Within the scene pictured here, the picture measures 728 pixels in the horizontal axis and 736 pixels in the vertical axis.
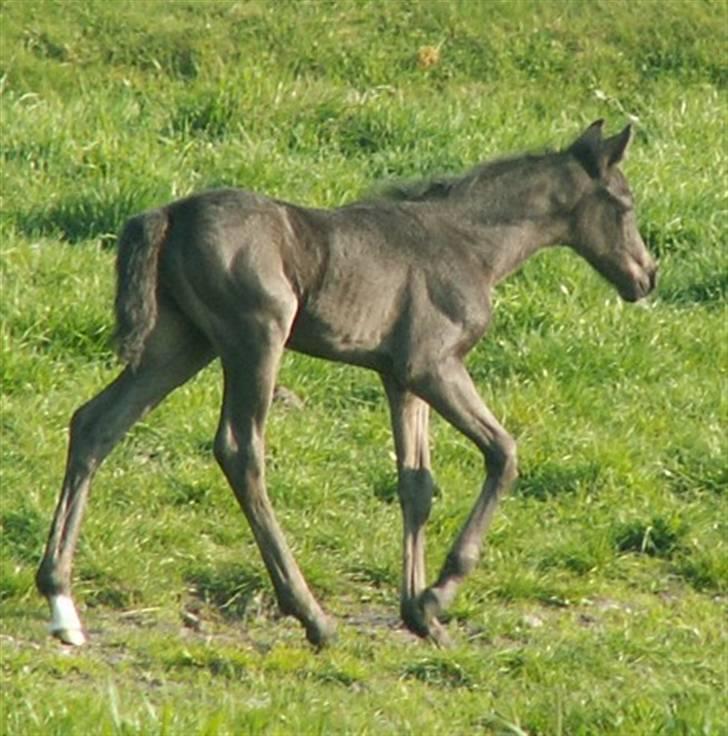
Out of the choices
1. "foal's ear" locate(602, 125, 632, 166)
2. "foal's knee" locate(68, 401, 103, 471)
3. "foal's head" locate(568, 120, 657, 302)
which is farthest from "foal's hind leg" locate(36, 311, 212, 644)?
"foal's ear" locate(602, 125, 632, 166)

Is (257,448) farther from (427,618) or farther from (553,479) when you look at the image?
(553,479)

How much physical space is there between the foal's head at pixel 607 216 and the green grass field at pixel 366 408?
3.59 feet

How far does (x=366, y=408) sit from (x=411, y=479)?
6.31ft

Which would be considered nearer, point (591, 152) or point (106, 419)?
point (106, 419)

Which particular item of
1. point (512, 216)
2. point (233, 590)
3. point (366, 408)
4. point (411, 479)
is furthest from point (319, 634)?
point (366, 408)

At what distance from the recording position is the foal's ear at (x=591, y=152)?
1023 cm

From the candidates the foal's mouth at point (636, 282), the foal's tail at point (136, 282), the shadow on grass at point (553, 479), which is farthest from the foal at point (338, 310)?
the shadow on grass at point (553, 479)

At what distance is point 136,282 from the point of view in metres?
8.97

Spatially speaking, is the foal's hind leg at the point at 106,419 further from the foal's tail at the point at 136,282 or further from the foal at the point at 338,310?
the foal's tail at the point at 136,282

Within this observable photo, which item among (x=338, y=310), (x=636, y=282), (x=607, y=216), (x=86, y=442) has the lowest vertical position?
(x=86, y=442)

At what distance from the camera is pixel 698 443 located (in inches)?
449

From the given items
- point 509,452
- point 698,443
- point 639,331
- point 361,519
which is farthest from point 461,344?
point 639,331

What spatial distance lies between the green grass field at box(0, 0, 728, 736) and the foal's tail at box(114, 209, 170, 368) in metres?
1.12

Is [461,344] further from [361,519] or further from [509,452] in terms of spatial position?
[361,519]
